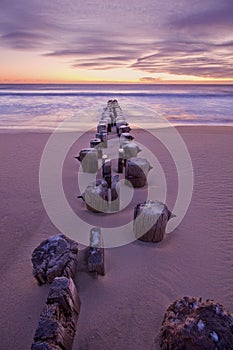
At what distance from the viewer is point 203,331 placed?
1.98 metres

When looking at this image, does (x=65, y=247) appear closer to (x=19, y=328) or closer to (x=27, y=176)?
(x=19, y=328)

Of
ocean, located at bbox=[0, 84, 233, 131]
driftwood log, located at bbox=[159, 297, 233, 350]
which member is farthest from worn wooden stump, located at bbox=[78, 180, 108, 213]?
ocean, located at bbox=[0, 84, 233, 131]

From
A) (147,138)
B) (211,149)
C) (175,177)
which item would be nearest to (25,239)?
(175,177)

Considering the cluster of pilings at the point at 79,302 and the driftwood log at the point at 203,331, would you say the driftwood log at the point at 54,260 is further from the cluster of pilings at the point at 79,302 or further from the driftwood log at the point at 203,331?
the driftwood log at the point at 203,331

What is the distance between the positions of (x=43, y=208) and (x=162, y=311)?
254 centimetres

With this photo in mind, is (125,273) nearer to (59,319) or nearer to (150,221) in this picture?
(150,221)

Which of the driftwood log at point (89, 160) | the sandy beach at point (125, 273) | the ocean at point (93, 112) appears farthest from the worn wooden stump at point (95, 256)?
the ocean at point (93, 112)

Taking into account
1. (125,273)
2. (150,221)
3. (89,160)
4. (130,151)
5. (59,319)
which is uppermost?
(130,151)

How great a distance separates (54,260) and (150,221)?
1174mm

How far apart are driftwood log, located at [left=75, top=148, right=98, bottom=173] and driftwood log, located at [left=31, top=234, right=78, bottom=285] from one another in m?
3.09

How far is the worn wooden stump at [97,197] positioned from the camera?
4199 millimetres

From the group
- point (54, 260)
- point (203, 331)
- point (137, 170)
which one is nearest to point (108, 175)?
point (137, 170)

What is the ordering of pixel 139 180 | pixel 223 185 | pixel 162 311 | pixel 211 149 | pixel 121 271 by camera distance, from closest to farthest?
pixel 162 311
pixel 121 271
pixel 139 180
pixel 223 185
pixel 211 149

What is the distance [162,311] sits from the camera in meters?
2.77
